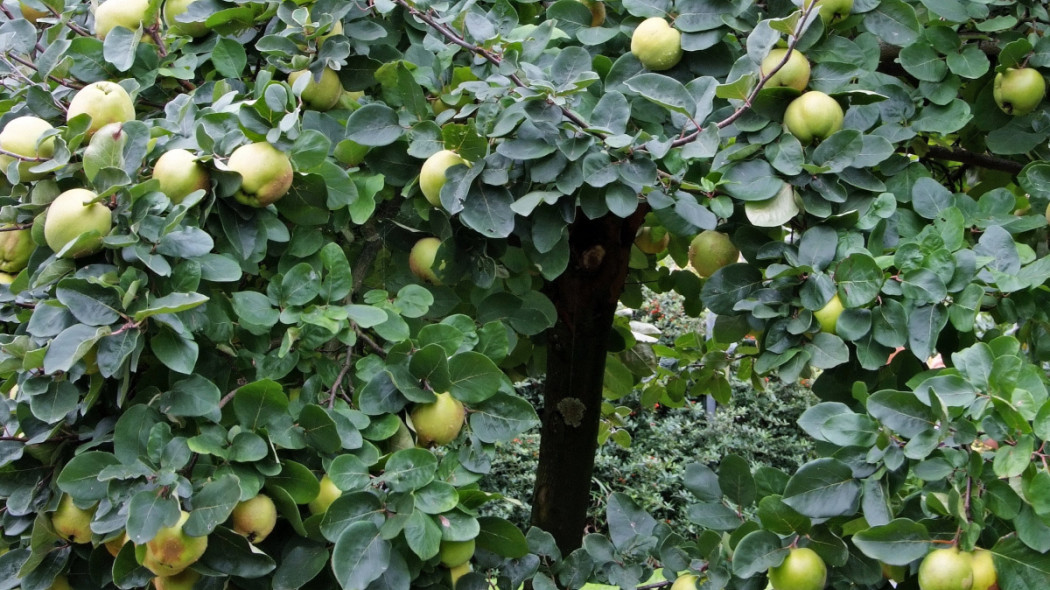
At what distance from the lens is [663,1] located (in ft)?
4.45

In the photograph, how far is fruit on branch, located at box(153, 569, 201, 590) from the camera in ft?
3.46

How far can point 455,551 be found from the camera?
3.61 feet

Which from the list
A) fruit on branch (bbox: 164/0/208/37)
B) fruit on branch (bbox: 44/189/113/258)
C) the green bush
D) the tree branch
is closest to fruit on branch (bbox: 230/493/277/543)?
fruit on branch (bbox: 44/189/113/258)

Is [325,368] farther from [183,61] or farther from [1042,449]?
[1042,449]

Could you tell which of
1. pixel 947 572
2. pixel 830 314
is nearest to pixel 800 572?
pixel 947 572

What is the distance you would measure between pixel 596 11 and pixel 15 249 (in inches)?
35.1

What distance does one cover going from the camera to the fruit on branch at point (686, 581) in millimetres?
1238

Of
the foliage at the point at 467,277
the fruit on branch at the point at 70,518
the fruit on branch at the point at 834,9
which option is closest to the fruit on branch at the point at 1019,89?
the foliage at the point at 467,277

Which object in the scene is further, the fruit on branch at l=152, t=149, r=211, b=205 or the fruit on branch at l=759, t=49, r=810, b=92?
the fruit on branch at l=759, t=49, r=810, b=92

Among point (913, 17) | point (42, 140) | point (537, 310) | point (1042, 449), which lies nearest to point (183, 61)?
point (42, 140)

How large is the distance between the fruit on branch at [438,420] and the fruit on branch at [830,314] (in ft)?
1.56

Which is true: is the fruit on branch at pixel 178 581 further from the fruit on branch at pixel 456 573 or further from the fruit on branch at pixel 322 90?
the fruit on branch at pixel 322 90

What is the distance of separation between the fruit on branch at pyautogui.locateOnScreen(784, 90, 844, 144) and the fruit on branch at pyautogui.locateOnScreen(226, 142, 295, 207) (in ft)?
2.12

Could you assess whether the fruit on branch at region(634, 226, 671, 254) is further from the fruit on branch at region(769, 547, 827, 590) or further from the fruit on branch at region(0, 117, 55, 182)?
the fruit on branch at region(0, 117, 55, 182)
